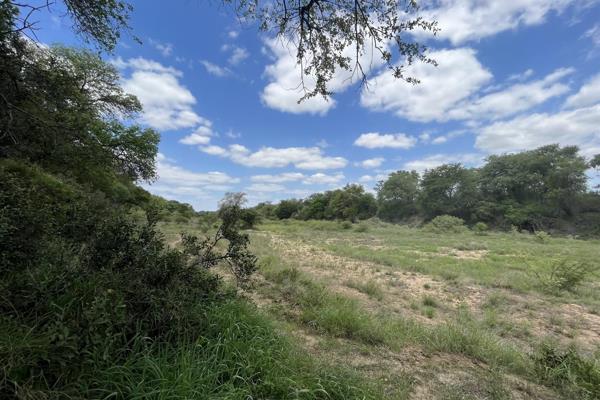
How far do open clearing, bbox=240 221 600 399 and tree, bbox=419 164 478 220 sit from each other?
3844cm

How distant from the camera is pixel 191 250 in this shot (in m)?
3.12

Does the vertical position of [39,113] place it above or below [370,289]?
above

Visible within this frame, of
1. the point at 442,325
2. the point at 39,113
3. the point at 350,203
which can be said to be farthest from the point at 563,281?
the point at 350,203

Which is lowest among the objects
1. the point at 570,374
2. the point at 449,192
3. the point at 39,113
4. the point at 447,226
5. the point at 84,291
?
the point at 570,374

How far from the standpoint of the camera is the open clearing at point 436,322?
3.18m

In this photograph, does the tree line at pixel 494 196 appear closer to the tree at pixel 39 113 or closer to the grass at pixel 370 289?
the grass at pixel 370 289

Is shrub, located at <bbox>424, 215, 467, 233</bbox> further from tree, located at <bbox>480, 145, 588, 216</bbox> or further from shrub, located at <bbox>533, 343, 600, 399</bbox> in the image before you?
shrub, located at <bbox>533, 343, 600, 399</bbox>

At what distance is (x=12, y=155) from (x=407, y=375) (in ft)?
19.9

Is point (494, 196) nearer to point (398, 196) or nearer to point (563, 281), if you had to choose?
point (398, 196)

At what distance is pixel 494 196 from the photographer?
4416cm

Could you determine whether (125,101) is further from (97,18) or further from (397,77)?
(397,77)

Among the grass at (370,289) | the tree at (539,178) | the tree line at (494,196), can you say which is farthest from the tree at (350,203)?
the grass at (370,289)

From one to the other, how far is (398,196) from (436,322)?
2022 inches

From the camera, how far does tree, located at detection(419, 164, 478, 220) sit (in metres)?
45.4
